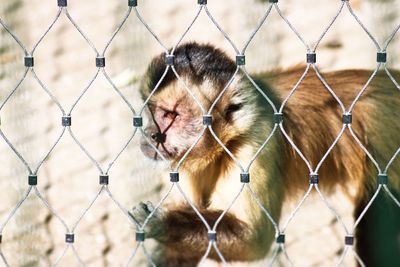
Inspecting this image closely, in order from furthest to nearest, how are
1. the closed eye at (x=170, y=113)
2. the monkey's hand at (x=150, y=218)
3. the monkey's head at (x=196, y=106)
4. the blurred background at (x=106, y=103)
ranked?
the blurred background at (x=106, y=103) → the closed eye at (x=170, y=113) → the monkey's head at (x=196, y=106) → the monkey's hand at (x=150, y=218)

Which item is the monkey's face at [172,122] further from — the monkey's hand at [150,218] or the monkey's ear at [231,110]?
the monkey's hand at [150,218]

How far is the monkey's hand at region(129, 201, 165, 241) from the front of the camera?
10.7 feet

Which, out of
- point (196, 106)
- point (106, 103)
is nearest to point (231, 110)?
point (196, 106)

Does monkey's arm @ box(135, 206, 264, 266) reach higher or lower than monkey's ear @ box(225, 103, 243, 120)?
lower

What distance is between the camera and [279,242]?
293 centimetres

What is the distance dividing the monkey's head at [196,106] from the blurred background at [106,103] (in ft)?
0.40

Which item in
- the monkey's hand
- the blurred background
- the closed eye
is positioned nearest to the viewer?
the monkey's hand

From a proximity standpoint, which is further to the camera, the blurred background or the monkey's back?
the blurred background

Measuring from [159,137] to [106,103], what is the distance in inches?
48.1

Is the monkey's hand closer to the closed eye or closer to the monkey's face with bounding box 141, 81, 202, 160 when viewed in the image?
the monkey's face with bounding box 141, 81, 202, 160

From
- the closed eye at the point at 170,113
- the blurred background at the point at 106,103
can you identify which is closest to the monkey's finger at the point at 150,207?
the blurred background at the point at 106,103

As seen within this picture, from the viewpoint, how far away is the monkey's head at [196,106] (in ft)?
11.1

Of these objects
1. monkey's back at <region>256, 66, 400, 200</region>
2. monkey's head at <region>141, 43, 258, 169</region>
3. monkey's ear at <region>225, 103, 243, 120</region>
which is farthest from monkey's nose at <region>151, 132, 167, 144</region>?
monkey's back at <region>256, 66, 400, 200</region>

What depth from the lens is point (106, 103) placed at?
181 inches
